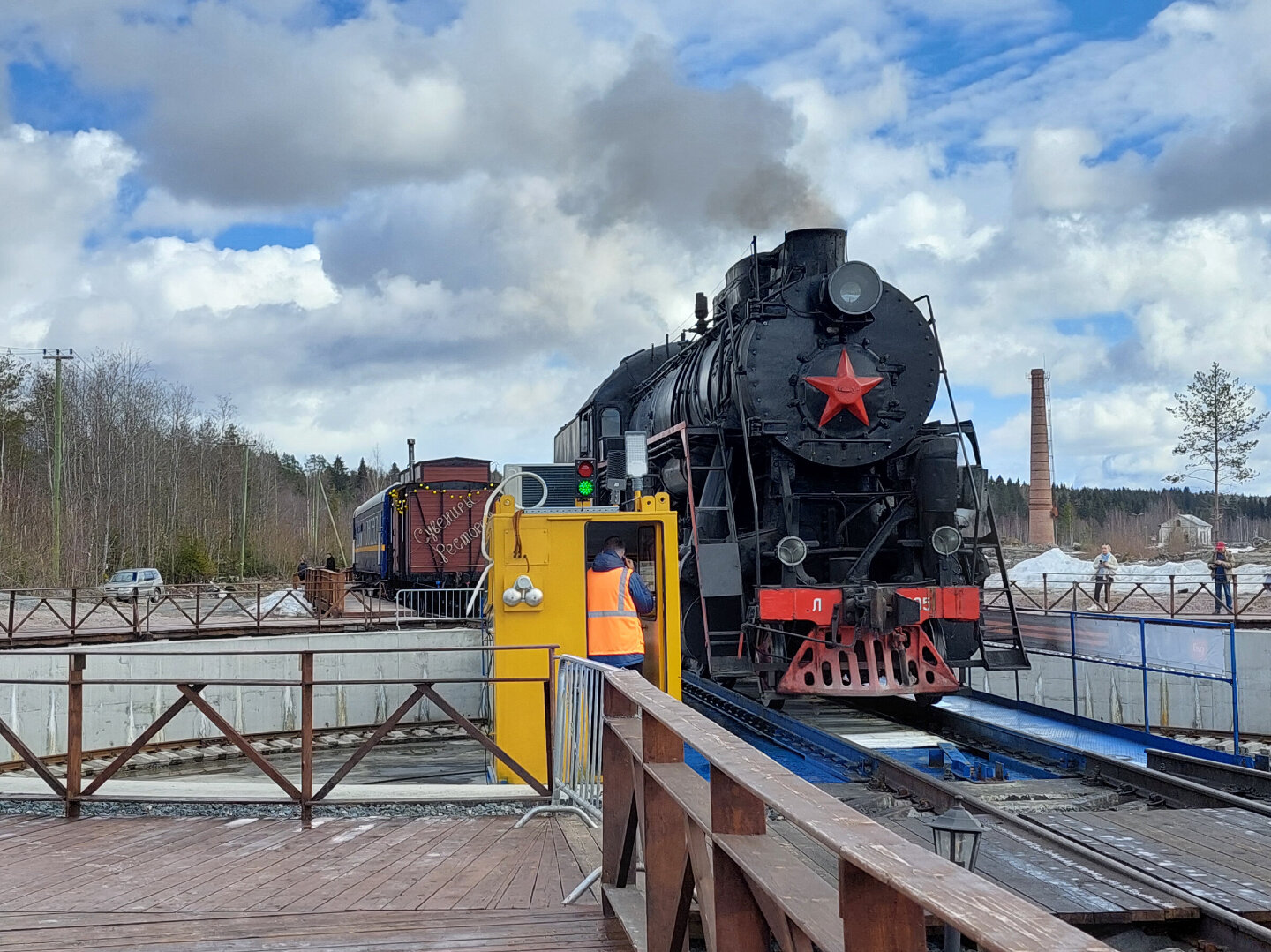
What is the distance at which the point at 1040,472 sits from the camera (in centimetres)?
4931

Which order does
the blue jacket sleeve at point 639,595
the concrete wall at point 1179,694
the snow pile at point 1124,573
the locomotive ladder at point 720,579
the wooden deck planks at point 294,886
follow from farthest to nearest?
the snow pile at point 1124,573 → the concrete wall at point 1179,694 → the locomotive ladder at point 720,579 → the blue jacket sleeve at point 639,595 → the wooden deck planks at point 294,886

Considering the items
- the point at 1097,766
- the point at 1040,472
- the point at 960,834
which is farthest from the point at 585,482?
the point at 1040,472

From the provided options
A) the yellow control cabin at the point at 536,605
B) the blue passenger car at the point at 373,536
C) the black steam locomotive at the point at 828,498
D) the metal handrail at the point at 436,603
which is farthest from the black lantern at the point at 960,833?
the blue passenger car at the point at 373,536

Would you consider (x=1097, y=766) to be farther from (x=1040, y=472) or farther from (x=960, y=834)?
(x=1040, y=472)

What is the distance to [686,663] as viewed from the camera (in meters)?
11.8

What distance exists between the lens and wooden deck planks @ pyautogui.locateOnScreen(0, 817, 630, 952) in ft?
14.3

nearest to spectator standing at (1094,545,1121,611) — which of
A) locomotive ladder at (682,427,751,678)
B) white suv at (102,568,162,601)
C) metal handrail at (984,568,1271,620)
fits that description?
metal handrail at (984,568,1271,620)

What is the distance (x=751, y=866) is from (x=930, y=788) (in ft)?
17.7

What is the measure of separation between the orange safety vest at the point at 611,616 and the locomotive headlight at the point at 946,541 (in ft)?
12.8

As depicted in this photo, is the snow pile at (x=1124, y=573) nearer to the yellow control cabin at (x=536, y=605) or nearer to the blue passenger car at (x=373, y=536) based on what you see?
the blue passenger car at (x=373, y=536)

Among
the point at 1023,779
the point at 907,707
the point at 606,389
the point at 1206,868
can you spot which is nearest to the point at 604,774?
the point at 1206,868

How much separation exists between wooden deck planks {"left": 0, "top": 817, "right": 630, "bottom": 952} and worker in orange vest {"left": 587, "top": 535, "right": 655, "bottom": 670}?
1994mm

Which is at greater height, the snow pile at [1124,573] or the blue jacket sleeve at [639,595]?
the blue jacket sleeve at [639,595]

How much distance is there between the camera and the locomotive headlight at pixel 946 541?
1091 cm
